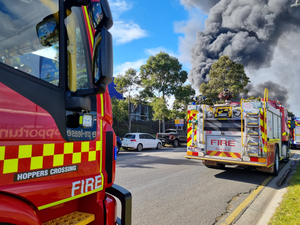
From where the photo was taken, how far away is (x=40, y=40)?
1738mm

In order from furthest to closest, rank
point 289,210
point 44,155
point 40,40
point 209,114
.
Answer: point 209,114
point 289,210
point 40,40
point 44,155

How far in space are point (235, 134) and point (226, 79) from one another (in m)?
20.9

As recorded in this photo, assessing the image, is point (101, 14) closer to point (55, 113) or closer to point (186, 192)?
point (55, 113)

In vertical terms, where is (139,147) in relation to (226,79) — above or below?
below

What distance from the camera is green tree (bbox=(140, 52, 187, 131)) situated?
2036cm

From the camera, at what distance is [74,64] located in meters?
1.82

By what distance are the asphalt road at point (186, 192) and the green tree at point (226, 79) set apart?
18.9 meters

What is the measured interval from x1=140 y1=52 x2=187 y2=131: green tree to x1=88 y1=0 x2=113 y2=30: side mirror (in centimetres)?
1838

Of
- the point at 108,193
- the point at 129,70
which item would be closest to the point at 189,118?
the point at 108,193

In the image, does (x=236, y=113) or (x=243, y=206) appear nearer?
(x=243, y=206)

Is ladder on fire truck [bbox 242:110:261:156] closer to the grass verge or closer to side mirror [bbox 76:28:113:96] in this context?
the grass verge

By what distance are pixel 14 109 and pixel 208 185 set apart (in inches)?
211

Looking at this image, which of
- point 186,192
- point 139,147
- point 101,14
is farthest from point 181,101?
point 101,14

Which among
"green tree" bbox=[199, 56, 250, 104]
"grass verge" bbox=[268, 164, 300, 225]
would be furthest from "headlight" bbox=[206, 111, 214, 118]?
"green tree" bbox=[199, 56, 250, 104]
